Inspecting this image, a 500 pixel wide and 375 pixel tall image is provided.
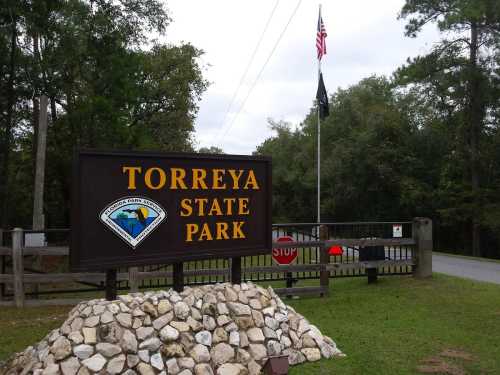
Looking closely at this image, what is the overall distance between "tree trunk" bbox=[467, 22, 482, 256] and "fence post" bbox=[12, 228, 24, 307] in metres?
25.8

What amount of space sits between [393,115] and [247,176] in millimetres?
31877

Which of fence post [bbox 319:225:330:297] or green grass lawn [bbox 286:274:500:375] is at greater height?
fence post [bbox 319:225:330:297]

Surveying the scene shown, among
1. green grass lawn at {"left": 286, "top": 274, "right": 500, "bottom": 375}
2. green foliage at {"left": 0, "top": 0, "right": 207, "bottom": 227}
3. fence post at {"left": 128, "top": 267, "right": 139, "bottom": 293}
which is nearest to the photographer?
green grass lawn at {"left": 286, "top": 274, "right": 500, "bottom": 375}

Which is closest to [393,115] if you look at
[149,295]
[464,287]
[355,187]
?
[355,187]

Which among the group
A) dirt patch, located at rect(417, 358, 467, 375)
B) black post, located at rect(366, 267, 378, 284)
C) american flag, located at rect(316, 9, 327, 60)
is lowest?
dirt patch, located at rect(417, 358, 467, 375)

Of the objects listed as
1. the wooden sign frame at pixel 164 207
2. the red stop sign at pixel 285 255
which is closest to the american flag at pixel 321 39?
the red stop sign at pixel 285 255

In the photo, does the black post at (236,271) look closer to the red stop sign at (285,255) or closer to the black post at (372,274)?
the red stop sign at (285,255)

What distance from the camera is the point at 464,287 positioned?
9656 millimetres

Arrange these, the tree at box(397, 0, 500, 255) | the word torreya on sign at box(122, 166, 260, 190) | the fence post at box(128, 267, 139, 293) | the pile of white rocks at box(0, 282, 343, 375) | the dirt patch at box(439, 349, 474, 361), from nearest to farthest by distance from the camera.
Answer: the pile of white rocks at box(0, 282, 343, 375) < the word torreya on sign at box(122, 166, 260, 190) < the dirt patch at box(439, 349, 474, 361) < the fence post at box(128, 267, 139, 293) < the tree at box(397, 0, 500, 255)

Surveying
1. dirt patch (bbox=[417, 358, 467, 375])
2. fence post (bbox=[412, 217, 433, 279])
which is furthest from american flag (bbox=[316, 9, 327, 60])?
dirt patch (bbox=[417, 358, 467, 375])

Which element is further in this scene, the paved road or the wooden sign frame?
the paved road

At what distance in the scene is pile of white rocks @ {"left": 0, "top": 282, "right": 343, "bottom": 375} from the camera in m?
4.74

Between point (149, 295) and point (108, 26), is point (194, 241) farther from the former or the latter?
point (108, 26)

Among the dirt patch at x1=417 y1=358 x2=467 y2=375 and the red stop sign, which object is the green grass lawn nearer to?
the dirt patch at x1=417 y1=358 x2=467 y2=375
